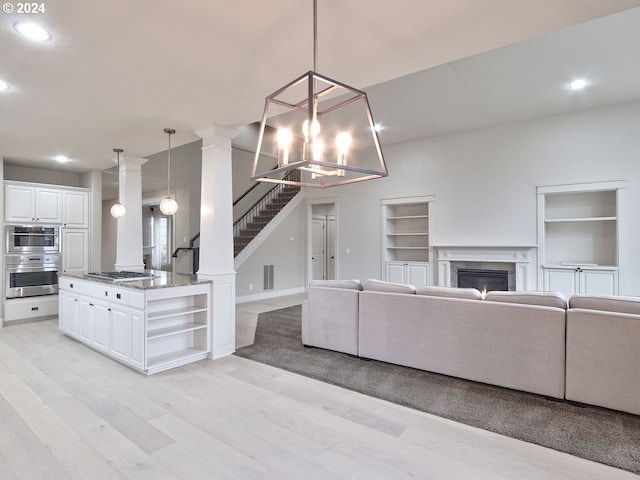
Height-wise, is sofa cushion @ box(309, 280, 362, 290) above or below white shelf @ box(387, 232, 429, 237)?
below

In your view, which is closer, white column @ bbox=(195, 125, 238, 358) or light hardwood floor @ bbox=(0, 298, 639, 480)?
light hardwood floor @ bbox=(0, 298, 639, 480)

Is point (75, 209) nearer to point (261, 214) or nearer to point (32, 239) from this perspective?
point (32, 239)

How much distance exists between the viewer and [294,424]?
8.31 ft

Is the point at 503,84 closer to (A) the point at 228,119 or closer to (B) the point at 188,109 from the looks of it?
(A) the point at 228,119

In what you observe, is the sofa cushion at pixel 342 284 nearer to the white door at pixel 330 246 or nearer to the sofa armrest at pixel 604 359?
the sofa armrest at pixel 604 359

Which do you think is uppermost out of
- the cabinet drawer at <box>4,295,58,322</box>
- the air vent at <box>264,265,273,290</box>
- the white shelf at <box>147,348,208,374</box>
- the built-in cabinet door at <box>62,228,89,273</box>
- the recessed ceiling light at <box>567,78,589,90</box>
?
the recessed ceiling light at <box>567,78,589,90</box>

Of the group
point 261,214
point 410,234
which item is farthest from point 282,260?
point 410,234

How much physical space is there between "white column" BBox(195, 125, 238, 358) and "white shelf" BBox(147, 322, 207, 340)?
210mm

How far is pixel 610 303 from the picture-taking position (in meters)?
2.76

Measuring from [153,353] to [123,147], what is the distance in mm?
2929

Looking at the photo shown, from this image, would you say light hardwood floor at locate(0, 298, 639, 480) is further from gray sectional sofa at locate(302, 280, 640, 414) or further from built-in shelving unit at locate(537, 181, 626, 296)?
built-in shelving unit at locate(537, 181, 626, 296)

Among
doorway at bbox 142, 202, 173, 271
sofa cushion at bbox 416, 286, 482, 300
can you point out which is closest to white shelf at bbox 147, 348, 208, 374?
sofa cushion at bbox 416, 286, 482, 300

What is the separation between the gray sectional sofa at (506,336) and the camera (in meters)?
2.68

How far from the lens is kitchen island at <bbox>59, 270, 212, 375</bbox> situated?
3.54m
